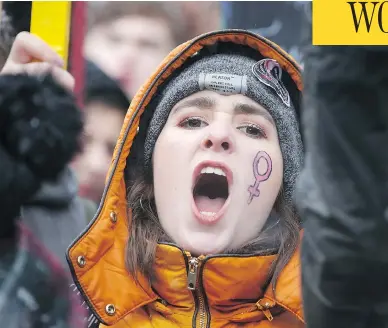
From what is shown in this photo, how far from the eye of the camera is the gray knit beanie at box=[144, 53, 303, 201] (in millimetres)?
1264

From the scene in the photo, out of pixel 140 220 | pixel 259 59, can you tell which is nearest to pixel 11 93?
pixel 140 220

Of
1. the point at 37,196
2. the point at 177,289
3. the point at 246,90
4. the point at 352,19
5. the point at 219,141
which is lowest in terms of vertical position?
the point at 177,289

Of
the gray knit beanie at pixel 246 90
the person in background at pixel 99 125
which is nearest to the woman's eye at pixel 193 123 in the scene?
the gray knit beanie at pixel 246 90

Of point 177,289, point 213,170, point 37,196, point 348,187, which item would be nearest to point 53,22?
point 37,196

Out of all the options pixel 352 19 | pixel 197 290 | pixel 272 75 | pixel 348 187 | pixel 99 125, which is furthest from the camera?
pixel 99 125

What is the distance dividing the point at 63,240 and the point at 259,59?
531 mm

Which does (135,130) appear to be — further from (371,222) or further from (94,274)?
(371,222)

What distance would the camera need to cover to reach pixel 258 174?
1233 millimetres

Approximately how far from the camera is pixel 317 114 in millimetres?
895

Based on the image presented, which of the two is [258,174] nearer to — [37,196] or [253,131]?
[253,131]

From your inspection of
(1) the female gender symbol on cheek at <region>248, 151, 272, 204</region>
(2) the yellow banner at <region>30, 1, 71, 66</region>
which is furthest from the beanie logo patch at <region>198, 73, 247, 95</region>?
(2) the yellow banner at <region>30, 1, 71, 66</region>

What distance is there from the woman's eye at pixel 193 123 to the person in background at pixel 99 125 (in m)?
0.19

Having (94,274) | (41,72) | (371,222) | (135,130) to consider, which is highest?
(41,72)

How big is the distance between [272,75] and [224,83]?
0.34 feet
